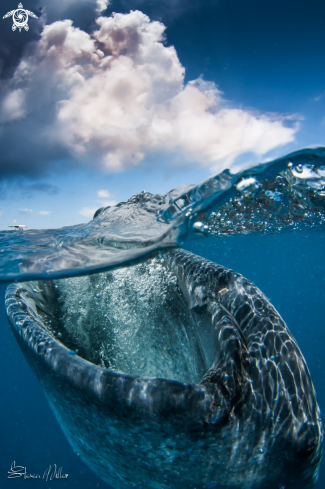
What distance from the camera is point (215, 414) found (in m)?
1.41

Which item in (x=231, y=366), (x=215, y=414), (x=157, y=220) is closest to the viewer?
(x=215, y=414)

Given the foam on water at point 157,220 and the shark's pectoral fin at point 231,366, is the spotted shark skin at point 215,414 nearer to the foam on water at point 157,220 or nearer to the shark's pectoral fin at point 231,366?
the shark's pectoral fin at point 231,366

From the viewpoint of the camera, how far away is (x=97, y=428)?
174 centimetres

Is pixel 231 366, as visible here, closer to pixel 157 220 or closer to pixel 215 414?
pixel 215 414

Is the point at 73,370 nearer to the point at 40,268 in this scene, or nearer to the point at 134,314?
the point at 134,314

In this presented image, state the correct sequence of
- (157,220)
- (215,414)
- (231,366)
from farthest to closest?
(157,220) < (231,366) < (215,414)

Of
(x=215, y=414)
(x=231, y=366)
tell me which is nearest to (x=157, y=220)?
(x=231, y=366)

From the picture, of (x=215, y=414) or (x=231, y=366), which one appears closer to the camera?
(x=215, y=414)

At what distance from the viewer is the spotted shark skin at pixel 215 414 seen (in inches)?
56.4

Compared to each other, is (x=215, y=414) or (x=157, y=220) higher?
(x=157, y=220)

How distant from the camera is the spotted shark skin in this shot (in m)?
1.43

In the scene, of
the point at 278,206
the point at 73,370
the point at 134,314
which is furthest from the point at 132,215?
the point at 73,370

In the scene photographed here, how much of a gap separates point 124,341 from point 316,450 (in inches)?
78.9

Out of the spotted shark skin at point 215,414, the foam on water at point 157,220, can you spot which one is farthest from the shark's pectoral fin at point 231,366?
the foam on water at point 157,220
